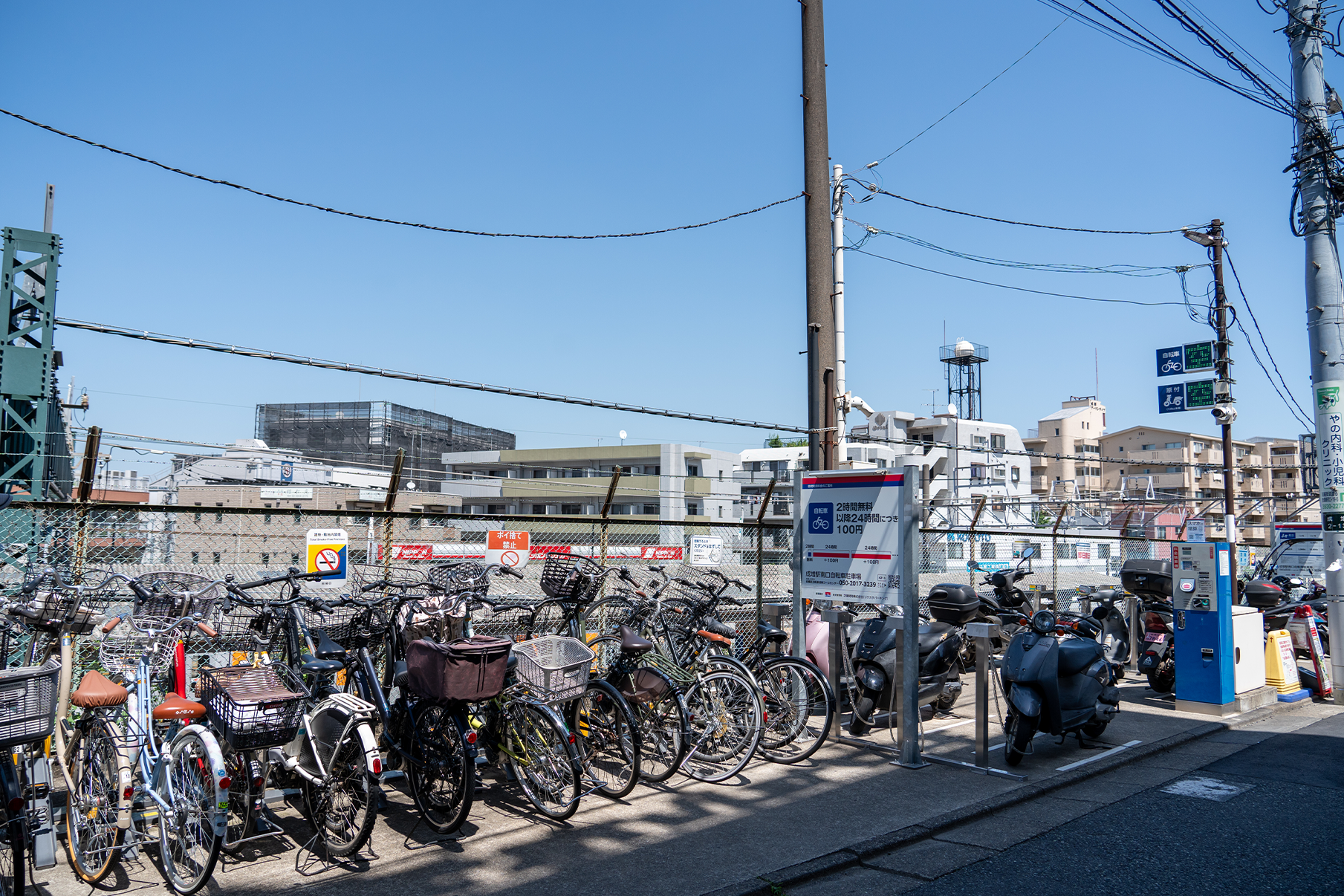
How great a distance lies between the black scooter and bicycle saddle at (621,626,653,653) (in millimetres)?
2969

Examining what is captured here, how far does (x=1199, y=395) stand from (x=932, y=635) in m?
12.8

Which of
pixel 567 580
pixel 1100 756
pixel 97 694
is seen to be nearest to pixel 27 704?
pixel 97 694

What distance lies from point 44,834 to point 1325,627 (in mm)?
13168

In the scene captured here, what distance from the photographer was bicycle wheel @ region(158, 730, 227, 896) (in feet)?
13.0

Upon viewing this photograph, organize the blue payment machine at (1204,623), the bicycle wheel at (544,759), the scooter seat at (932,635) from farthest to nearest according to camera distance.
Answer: the blue payment machine at (1204,623) → the scooter seat at (932,635) → the bicycle wheel at (544,759)

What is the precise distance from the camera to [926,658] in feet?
26.7

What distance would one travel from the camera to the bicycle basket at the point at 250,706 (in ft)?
13.8

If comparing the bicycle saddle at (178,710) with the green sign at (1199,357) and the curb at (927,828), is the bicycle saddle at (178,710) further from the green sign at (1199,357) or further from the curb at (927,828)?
the green sign at (1199,357)

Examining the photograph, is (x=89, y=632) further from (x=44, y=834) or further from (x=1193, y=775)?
(x=1193, y=775)

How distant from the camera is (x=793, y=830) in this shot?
5.15 m

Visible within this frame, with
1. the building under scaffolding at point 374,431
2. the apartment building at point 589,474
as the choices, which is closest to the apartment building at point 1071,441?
the apartment building at point 589,474

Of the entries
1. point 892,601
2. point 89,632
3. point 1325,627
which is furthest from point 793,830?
point 1325,627

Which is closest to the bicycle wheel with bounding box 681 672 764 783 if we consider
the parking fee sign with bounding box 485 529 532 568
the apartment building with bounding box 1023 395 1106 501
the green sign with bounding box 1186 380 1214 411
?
the parking fee sign with bounding box 485 529 532 568

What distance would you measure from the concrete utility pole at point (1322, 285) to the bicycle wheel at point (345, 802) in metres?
10.4
